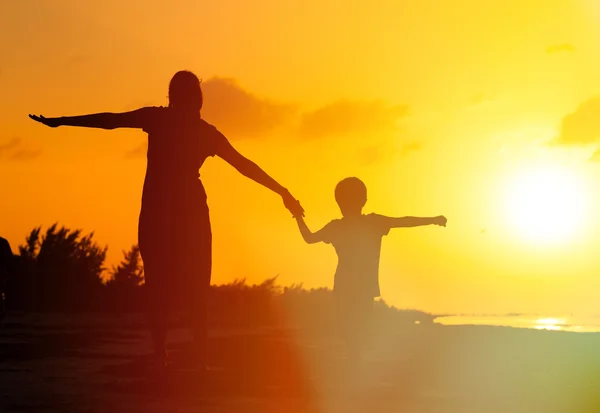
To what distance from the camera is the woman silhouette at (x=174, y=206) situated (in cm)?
955

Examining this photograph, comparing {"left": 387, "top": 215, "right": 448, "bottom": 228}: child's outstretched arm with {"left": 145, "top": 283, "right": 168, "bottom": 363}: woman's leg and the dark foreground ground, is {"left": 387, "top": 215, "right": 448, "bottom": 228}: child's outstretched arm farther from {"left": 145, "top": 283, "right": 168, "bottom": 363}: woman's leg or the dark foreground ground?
{"left": 145, "top": 283, "right": 168, "bottom": 363}: woman's leg

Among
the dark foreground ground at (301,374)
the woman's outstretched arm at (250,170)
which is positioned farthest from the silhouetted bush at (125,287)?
the woman's outstretched arm at (250,170)

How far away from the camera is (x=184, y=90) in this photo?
976cm

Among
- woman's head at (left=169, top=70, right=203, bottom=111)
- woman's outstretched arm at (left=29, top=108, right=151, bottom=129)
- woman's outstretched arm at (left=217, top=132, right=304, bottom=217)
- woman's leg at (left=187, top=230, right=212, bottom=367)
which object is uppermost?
woman's head at (left=169, top=70, right=203, bottom=111)

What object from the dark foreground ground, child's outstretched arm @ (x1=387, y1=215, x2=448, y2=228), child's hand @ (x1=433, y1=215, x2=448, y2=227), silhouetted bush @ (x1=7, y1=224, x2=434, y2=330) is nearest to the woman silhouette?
the dark foreground ground

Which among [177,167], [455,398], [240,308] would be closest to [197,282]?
[177,167]

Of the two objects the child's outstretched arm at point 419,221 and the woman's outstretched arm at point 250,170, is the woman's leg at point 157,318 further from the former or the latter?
the child's outstretched arm at point 419,221

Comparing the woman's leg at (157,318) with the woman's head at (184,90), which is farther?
the woman's head at (184,90)

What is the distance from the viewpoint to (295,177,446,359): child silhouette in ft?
38.4

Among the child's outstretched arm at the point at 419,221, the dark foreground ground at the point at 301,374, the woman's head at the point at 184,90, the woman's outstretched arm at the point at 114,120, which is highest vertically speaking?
the woman's head at the point at 184,90

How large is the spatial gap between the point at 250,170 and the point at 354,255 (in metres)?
2.04

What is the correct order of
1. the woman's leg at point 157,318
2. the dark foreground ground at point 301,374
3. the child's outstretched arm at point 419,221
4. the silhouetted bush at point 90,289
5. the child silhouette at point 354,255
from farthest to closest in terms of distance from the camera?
the silhouetted bush at point 90,289
the child's outstretched arm at point 419,221
the child silhouette at point 354,255
the woman's leg at point 157,318
the dark foreground ground at point 301,374

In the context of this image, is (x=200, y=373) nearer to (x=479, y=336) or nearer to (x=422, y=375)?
(x=422, y=375)

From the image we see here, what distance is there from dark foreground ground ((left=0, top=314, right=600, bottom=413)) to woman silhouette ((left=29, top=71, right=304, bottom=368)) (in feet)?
2.15
